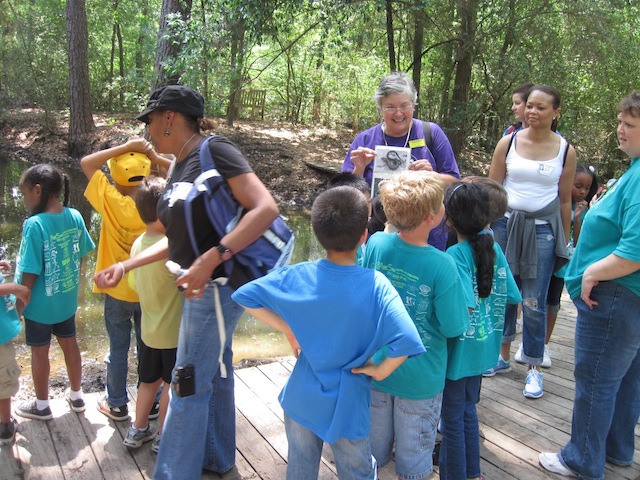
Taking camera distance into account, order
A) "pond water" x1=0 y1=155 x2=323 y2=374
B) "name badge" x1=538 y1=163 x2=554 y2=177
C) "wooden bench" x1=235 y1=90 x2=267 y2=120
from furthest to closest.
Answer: "wooden bench" x1=235 y1=90 x2=267 y2=120
"pond water" x1=0 y1=155 x2=323 y2=374
"name badge" x1=538 y1=163 x2=554 y2=177

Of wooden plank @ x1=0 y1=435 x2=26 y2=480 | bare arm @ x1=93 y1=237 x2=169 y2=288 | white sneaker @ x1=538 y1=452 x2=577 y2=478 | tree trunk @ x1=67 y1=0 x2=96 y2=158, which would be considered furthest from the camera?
tree trunk @ x1=67 y1=0 x2=96 y2=158

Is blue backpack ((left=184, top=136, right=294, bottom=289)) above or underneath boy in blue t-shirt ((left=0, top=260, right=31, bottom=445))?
above

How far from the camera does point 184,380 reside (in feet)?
7.18

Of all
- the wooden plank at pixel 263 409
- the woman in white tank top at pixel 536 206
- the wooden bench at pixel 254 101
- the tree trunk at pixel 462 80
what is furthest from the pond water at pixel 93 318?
the wooden bench at pixel 254 101

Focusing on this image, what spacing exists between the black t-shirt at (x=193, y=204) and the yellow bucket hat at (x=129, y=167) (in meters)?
0.70

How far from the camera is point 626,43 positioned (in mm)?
11734

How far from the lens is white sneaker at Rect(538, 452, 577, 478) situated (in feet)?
9.12

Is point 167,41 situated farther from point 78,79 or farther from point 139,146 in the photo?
point 139,146

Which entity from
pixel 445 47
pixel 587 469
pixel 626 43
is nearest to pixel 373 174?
pixel 587 469

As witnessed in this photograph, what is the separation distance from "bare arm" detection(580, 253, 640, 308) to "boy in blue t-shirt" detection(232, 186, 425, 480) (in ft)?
3.78

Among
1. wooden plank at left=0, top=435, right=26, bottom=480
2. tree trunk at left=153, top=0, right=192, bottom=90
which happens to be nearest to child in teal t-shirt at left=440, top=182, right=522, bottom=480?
wooden plank at left=0, top=435, right=26, bottom=480

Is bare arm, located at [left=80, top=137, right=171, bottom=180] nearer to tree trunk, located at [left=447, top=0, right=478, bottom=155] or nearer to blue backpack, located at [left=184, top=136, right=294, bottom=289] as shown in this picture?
blue backpack, located at [left=184, top=136, right=294, bottom=289]

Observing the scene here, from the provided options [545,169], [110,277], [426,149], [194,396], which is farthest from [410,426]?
[545,169]

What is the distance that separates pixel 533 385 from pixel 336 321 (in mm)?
2350
